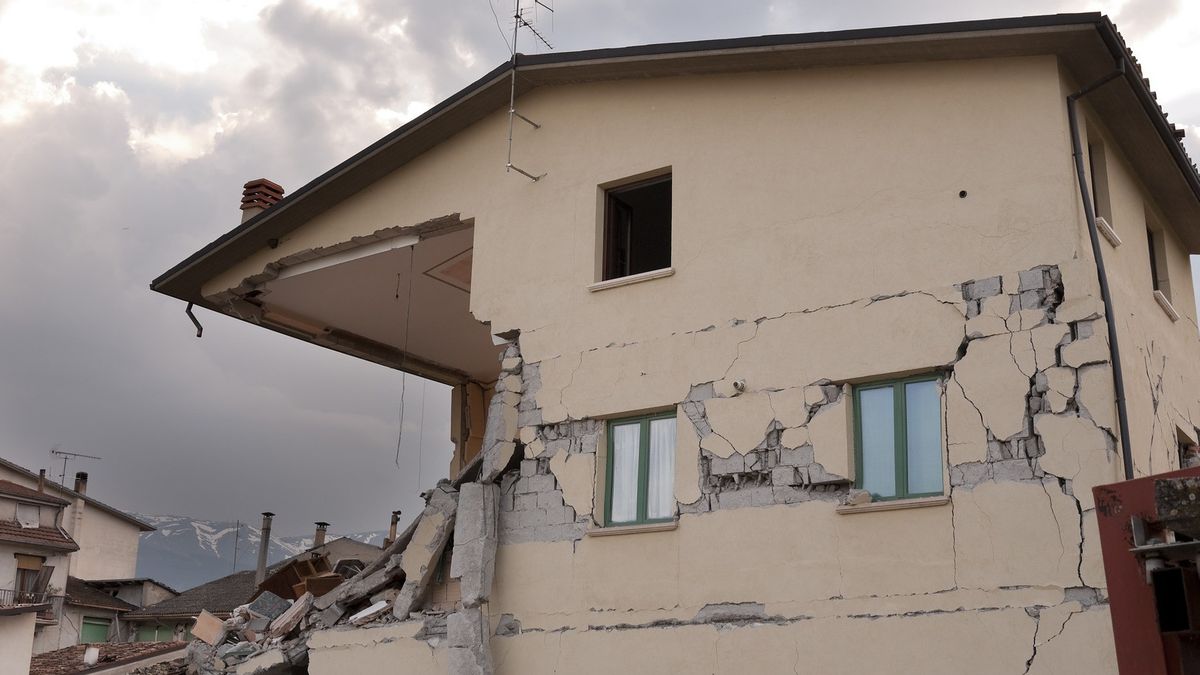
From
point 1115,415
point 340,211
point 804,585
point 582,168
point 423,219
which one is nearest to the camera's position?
point 1115,415

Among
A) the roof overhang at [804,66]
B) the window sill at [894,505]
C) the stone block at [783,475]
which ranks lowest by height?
the window sill at [894,505]

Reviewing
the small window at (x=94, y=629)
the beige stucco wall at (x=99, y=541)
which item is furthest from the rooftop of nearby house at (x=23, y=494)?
the beige stucco wall at (x=99, y=541)

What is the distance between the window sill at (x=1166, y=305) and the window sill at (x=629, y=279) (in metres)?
5.61

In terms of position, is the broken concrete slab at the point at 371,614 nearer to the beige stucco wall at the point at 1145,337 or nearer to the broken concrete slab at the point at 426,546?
the broken concrete slab at the point at 426,546

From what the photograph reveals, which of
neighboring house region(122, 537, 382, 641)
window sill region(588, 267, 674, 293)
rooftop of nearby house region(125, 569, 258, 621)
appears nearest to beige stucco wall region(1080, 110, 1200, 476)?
window sill region(588, 267, 674, 293)

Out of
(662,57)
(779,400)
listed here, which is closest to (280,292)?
(662,57)

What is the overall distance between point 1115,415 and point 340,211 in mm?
11329

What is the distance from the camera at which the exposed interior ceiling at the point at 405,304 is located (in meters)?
18.0

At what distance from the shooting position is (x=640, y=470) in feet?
44.4

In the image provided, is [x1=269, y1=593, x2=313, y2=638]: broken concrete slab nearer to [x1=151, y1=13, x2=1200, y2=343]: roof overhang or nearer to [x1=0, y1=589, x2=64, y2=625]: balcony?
[x1=151, y1=13, x2=1200, y2=343]: roof overhang

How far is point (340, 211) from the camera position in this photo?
58.1 ft

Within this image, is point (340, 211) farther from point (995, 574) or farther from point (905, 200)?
point (995, 574)

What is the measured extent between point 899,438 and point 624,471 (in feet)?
11.0

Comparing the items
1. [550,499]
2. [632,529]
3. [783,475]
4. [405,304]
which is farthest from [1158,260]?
[405,304]
